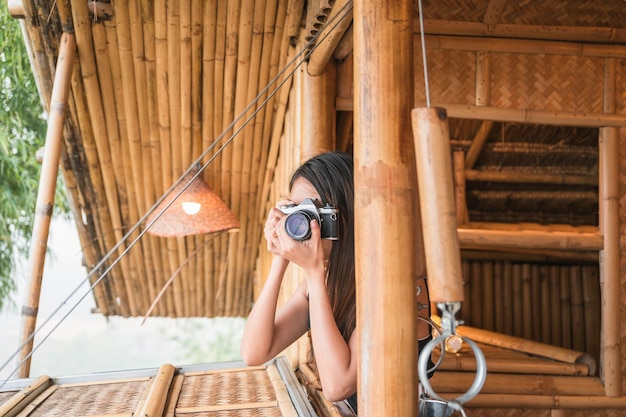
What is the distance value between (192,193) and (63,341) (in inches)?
360

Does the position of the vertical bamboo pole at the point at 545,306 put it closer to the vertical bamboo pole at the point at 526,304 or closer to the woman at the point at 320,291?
the vertical bamboo pole at the point at 526,304

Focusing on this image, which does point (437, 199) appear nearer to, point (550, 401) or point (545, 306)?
point (550, 401)

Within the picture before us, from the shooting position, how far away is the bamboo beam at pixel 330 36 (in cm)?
214

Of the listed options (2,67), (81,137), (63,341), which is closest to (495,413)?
(81,137)

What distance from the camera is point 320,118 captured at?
9.53 feet

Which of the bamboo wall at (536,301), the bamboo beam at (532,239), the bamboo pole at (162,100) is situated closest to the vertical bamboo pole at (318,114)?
the bamboo pole at (162,100)

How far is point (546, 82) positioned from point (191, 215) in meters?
1.97

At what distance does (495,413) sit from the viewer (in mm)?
3760

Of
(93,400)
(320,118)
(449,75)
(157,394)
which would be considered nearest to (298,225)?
(157,394)

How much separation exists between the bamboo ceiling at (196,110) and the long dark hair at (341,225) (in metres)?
0.79

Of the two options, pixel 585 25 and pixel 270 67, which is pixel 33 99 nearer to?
pixel 270 67

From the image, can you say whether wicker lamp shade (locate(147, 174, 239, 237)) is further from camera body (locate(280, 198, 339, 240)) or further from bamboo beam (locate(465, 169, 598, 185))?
camera body (locate(280, 198, 339, 240))

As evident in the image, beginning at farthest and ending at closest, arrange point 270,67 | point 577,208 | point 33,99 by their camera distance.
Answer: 1. point 33,99
2. point 577,208
3. point 270,67

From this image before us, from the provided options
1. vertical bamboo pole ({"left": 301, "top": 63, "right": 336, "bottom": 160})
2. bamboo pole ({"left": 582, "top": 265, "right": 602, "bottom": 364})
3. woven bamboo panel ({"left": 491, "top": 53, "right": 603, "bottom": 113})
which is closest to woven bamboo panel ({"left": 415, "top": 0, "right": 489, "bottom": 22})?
woven bamboo panel ({"left": 491, "top": 53, "right": 603, "bottom": 113})
